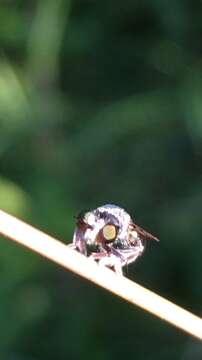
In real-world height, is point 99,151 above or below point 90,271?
above

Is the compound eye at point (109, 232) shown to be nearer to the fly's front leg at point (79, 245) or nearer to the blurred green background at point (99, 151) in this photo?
the fly's front leg at point (79, 245)

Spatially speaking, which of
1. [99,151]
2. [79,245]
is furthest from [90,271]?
[99,151]

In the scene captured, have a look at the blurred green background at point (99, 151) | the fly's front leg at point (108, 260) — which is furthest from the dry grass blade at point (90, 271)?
the blurred green background at point (99, 151)

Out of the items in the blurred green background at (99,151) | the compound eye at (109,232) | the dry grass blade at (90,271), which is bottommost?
the dry grass blade at (90,271)

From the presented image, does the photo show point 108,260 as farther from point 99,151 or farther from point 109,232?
point 99,151

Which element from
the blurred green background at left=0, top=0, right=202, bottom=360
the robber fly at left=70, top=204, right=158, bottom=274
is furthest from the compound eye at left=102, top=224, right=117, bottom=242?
the blurred green background at left=0, top=0, right=202, bottom=360

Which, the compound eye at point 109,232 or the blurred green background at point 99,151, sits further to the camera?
the blurred green background at point 99,151

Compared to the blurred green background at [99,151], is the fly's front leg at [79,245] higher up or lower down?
lower down
